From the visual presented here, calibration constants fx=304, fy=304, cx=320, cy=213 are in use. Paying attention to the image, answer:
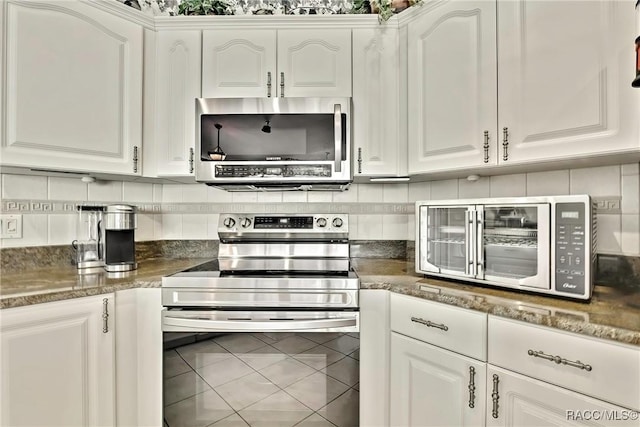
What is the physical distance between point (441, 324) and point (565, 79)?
956 millimetres

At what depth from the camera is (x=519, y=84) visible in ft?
3.82

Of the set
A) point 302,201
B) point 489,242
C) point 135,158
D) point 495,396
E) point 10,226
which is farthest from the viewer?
point 302,201

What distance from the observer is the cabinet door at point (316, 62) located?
1559 millimetres

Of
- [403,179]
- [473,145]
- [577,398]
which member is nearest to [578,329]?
[577,398]

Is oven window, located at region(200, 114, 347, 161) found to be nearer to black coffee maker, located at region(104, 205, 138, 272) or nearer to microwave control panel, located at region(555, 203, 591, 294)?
black coffee maker, located at region(104, 205, 138, 272)

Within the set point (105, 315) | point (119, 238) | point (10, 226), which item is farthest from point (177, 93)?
point (105, 315)

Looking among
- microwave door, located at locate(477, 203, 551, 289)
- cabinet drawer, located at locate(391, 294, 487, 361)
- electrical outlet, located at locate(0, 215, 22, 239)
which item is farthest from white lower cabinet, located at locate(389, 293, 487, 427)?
electrical outlet, located at locate(0, 215, 22, 239)

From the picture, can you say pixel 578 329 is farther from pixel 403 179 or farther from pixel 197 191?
pixel 197 191

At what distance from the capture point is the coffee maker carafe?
145 cm

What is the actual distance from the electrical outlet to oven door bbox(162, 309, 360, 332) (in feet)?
2.84

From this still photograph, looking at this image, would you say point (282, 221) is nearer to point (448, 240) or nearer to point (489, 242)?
point (448, 240)

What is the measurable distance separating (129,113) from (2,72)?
44 centimetres

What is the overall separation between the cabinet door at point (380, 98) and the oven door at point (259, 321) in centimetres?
78

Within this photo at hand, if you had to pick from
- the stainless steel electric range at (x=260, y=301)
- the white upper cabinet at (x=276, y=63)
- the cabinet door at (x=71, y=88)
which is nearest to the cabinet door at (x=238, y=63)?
the white upper cabinet at (x=276, y=63)
